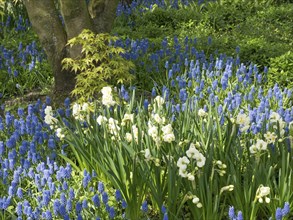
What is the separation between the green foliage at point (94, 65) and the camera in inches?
215

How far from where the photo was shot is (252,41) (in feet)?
24.1

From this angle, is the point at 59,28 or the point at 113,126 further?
the point at 59,28

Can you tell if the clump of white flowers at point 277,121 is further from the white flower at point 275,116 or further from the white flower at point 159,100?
the white flower at point 159,100

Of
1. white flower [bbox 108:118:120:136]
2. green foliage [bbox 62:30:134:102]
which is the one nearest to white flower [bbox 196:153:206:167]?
white flower [bbox 108:118:120:136]

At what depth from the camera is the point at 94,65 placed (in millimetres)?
5785

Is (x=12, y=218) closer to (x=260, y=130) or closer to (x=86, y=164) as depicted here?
(x=86, y=164)

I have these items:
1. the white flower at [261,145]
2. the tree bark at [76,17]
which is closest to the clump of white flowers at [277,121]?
the white flower at [261,145]

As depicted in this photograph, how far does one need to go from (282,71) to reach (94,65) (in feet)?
6.73

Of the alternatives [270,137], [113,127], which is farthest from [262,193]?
[113,127]

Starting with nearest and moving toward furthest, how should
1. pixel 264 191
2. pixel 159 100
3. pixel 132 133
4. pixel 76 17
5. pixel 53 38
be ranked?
pixel 264 191
pixel 132 133
pixel 159 100
pixel 76 17
pixel 53 38

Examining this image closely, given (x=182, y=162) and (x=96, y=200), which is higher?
(x=182, y=162)

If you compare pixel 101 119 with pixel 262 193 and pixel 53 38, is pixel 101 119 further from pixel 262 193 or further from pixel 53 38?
pixel 53 38

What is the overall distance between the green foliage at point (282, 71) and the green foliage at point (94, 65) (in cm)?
164

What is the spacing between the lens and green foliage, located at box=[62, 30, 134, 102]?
5.47m
